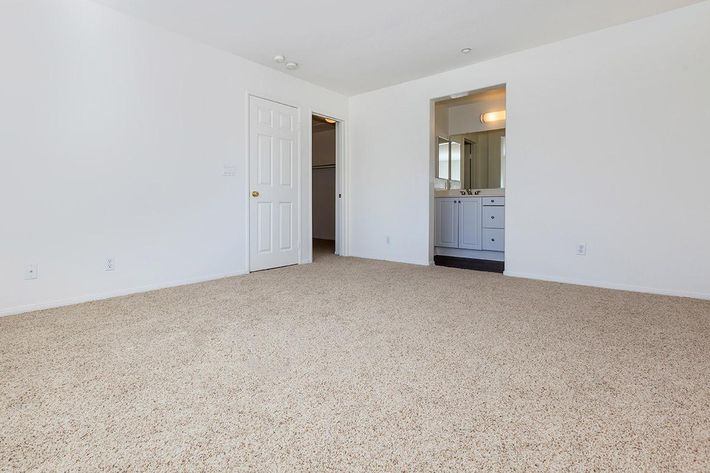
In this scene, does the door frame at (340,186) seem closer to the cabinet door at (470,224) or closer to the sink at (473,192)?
the sink at (473,192)

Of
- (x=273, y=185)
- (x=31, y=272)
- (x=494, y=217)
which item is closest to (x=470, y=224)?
(x=494, y=217)

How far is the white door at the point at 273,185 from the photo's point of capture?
422 centimetres

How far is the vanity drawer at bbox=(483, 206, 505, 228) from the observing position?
521 centimetres

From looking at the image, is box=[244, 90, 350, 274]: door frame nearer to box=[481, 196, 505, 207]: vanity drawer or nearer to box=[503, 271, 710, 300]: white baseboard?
box=[481, 196, 505, 207]: vanity drawer

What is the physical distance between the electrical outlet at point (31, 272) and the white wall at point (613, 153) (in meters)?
4.33

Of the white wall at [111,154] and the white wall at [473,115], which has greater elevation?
the white wall at [473,115]

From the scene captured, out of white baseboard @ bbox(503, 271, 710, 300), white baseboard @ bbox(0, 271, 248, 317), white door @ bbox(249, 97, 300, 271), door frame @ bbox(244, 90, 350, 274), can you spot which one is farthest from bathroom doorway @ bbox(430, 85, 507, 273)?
white baseboard @ bbox(0, 271, 248, 317)

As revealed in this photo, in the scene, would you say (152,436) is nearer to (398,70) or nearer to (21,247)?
(21,247)

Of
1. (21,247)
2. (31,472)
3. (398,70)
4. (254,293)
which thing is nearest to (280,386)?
(31,472)

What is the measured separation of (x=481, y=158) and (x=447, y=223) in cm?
163

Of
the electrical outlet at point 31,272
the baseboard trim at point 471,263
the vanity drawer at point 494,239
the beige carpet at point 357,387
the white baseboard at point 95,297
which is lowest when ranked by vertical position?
the beige carpet at point 357,387

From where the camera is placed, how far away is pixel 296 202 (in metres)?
4.74

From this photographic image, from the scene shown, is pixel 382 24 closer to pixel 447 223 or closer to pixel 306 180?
pixel 306 180

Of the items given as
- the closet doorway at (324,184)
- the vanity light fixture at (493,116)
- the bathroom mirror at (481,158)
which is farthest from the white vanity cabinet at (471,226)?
the closet doorway at (324,184)
